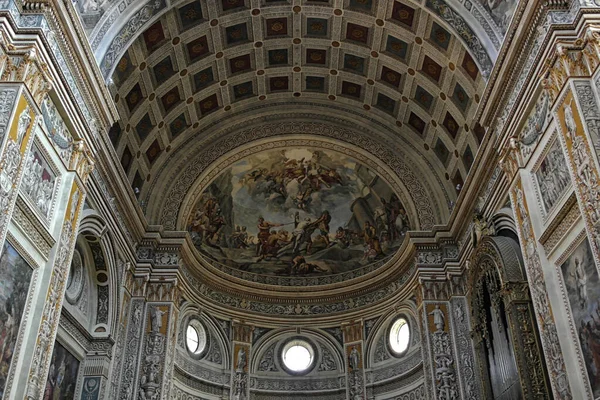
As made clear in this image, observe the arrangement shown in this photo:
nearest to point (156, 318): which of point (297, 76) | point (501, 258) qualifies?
point (297, 76)

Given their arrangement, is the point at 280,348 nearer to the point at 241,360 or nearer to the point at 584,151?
the point at 241,360

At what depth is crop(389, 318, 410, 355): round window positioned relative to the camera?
23688mm

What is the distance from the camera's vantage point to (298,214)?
27266mm

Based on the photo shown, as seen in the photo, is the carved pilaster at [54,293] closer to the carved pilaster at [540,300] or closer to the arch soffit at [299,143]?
the arch soffit at [299,143]

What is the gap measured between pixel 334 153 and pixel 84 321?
12.8 m

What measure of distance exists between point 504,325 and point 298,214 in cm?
1293

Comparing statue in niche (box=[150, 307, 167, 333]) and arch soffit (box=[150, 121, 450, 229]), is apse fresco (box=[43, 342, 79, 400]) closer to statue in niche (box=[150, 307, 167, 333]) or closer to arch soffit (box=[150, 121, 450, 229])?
statue in niche (box=[150, 307, 167, 333])

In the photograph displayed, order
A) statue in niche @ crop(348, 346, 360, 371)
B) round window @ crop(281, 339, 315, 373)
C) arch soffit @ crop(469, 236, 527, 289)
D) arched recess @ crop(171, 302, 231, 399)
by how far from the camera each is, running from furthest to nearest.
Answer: round window @ crop(281, 339, 315, 373) < statue in niche @ crop(348, 346, 360, 371) < arched recess @ crop(171, 302, 231, 399) < arch soffit @ crop(469, 236, 527, 289)

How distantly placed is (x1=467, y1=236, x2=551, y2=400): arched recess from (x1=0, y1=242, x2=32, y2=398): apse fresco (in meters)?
11.3

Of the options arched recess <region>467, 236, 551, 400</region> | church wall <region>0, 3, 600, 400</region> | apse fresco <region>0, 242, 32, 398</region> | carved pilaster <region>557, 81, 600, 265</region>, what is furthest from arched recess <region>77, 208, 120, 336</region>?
carved pilaster <region>557, 81, 600, 265</region>

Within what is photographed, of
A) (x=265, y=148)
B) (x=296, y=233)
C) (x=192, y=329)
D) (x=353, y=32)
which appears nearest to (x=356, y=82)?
(x=353, y=32)

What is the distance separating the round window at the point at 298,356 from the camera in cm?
2528

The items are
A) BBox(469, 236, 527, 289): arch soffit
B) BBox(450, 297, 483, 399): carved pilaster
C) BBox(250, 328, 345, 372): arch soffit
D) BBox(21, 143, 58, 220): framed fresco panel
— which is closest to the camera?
BBox(21, 143, 58, 220): framed fresco panel

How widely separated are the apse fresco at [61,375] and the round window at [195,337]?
20.0 feet
